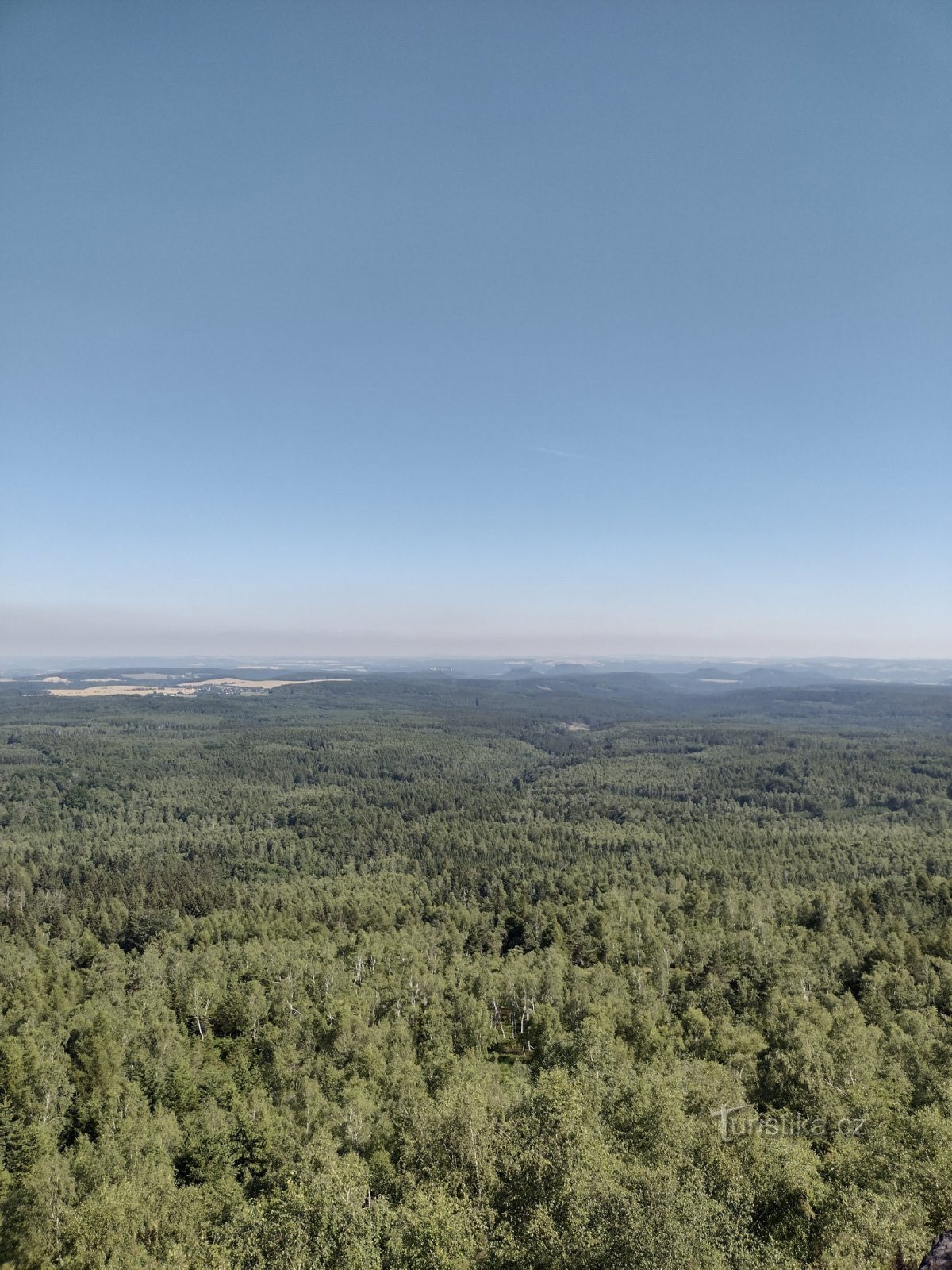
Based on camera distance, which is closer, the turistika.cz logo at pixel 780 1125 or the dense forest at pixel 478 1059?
the dense forest at pixel 478 1059

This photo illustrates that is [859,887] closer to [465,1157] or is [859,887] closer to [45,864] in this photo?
[465,1157]

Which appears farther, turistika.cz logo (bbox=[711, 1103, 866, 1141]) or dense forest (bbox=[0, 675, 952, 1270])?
turistika.cz logo (bbox=[711, 1103, 866, 1141])

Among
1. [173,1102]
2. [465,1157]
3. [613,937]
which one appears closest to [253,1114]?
[173,1102]

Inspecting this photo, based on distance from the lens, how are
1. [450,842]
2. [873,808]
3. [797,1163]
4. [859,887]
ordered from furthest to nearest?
[873,808], [450,842], [859,887], [797,1163]

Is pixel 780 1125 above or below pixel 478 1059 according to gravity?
above

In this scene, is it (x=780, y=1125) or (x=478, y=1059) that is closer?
(x=780, y=1125)

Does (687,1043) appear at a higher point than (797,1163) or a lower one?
lower

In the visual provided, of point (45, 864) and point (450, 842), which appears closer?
point (45, 864)

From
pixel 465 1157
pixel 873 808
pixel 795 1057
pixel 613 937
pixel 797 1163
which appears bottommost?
pixel 873 808
